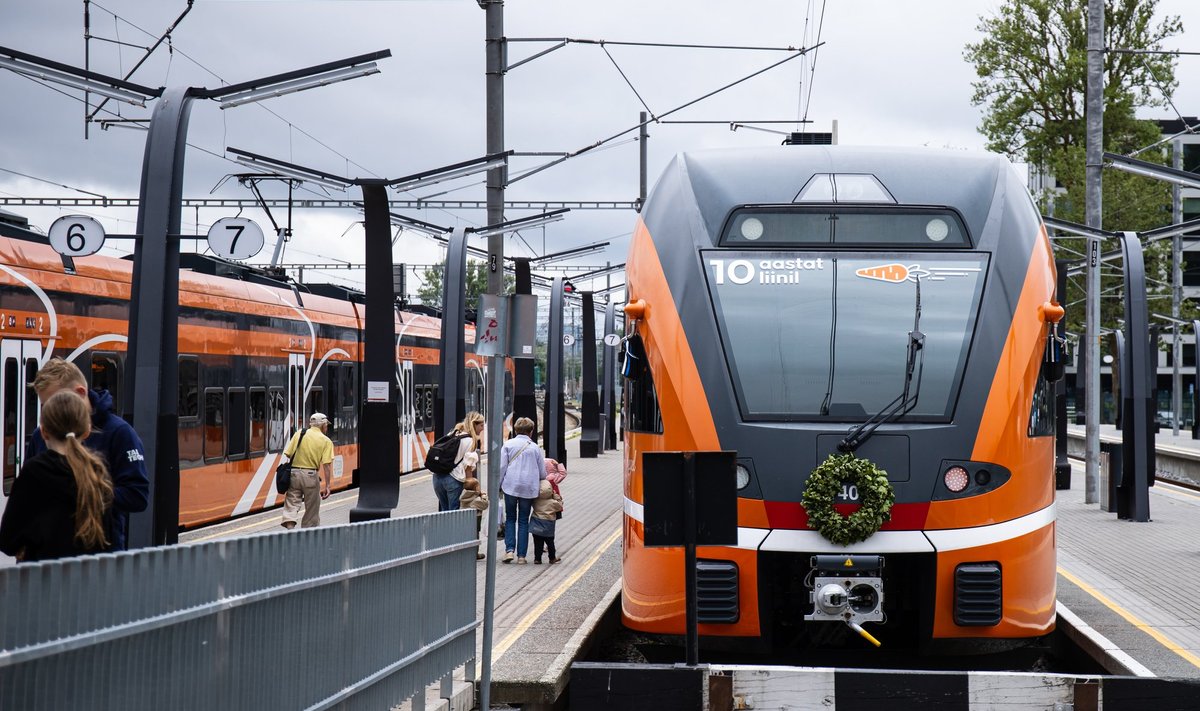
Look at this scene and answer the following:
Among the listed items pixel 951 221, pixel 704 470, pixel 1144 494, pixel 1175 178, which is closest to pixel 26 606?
pixel 704 470

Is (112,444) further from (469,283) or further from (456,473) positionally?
(469,283)

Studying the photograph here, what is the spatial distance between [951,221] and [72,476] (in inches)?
210

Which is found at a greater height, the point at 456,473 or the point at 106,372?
the point at 106,372

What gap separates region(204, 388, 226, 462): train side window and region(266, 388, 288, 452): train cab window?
1.77 meters

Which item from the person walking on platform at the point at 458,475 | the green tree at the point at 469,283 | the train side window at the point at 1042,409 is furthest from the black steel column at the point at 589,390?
the green tree at the point at 469,283

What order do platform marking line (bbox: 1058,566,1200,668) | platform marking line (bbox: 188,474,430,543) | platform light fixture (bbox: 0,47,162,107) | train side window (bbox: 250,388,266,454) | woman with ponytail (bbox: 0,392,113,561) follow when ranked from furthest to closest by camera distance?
1. train side window (bbox: 250,388,266,454)
2. platform marking line (bbox: 188,474,430,543)
3. platform light fixture (bbox: 0,47,162,107)
4. platform marking line (bbox: 1058,566,1200,668)
5. woman with ponytail (bbox: 0,392,113,561)

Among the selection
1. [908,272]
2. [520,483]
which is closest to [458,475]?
[520,483]

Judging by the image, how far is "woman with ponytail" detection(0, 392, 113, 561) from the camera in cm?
584

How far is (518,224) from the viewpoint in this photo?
2139 centimetres

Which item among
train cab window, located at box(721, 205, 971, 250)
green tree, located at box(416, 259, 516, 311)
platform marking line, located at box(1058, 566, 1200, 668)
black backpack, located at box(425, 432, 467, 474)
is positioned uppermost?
green tree, located at box(416, 259, 516, 311)

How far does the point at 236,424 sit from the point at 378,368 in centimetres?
651

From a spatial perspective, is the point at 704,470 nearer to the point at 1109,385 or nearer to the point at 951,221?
the point at 951,221

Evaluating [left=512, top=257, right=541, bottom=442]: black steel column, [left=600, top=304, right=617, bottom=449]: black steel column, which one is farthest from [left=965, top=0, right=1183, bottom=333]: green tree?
[left=512, top=257, right=541, bottom=442]: black steel column

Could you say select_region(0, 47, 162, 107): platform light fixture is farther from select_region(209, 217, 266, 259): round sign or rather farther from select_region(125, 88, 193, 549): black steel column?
select_region(209, 217, 266, 259): round sign
